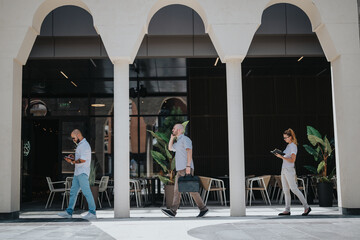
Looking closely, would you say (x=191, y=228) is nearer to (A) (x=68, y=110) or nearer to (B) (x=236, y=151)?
(B) (x=236, y=151)

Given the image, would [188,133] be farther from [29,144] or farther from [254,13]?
[254,13]

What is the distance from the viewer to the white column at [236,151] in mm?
8242

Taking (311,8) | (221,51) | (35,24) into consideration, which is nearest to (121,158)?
(221,51)

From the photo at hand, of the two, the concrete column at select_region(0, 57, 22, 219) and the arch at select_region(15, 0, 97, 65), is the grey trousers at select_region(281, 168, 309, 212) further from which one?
the concrete column at select_region(0, 57, 22, 219)

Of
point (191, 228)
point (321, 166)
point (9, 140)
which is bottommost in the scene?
point (191, 228)

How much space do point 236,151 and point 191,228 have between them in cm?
215

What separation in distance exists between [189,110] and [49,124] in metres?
7.62

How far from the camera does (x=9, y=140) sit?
321 inches

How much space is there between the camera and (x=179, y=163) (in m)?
8.12

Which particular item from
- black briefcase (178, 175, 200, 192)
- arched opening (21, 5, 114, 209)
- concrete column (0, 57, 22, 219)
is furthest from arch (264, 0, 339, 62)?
arched opening (21, 5, 114, 209)

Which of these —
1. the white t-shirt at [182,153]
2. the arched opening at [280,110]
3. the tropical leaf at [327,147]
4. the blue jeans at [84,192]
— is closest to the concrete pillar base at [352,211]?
the tropical leaf at [327,147]

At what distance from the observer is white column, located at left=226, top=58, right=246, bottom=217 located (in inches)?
324

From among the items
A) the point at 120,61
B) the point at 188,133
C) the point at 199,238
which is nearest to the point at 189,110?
the point at 188,133

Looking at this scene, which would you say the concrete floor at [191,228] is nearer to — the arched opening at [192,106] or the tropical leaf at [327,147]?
the tropical leaf at [327,147]
